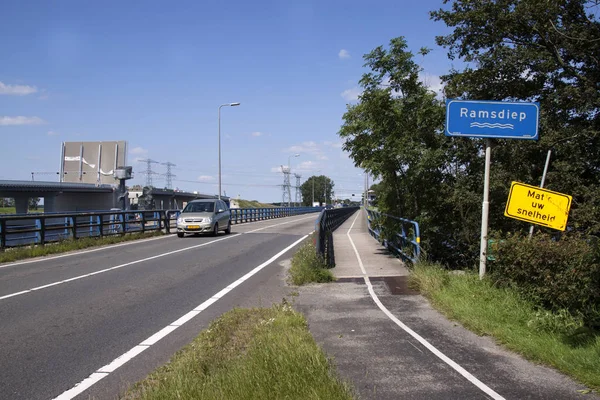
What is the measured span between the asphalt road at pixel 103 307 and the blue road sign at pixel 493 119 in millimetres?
4829

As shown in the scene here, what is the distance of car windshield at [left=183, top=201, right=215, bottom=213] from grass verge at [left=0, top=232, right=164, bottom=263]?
11.1 ft

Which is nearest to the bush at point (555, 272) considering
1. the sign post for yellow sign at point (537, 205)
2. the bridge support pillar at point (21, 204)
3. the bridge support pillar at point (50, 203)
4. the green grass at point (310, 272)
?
the sign post for yellow sign at point (537, 205)

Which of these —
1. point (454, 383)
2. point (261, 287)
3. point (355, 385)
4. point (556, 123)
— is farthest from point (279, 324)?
point (556, 123)

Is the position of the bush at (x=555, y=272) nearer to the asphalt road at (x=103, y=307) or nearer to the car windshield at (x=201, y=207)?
the asphalt road at (x=103, y=307)

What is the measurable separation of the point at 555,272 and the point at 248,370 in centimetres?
511

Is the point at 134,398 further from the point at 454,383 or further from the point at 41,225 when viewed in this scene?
the point at 41,225

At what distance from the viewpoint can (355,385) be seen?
186 inches

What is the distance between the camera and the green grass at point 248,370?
4.16 metres

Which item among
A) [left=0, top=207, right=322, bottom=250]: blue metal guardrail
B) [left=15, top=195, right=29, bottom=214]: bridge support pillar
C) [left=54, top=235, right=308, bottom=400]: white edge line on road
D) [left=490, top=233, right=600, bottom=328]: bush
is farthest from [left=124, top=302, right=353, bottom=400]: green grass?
[left=15, top=195, right=29, bottom=214]: bridge support pillar

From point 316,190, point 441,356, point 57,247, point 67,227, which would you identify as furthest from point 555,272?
point 316,190

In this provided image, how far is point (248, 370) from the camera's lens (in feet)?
15.1

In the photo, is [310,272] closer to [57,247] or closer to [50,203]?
[57,247]

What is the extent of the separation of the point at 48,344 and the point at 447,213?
991 centimetres

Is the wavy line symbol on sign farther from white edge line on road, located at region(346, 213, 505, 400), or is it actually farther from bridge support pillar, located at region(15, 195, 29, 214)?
bridge support pillar, located at region(15, 195, 29, 214)
